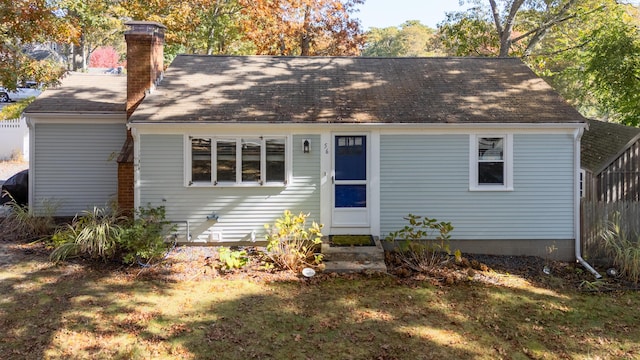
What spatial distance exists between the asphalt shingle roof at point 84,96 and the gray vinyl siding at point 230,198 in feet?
10.1

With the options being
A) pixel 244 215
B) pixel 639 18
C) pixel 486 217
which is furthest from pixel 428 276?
pixel 639 18

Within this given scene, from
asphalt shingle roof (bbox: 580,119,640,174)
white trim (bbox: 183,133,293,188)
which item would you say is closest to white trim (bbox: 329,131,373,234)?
white trim (bbox: 183,133,293,188)

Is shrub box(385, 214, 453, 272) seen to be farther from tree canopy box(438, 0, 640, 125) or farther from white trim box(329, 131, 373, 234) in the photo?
tree canopy box(438, 0, 640, 125)

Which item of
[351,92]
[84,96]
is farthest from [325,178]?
[84,96]

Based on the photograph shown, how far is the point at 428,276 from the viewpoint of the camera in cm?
827

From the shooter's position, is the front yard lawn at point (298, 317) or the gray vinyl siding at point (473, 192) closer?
the front yard lawn at point (298, 317)

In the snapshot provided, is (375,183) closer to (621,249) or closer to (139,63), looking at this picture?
(621,249)

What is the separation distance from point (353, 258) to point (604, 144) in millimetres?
10072

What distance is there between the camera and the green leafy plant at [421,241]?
28.7 ft

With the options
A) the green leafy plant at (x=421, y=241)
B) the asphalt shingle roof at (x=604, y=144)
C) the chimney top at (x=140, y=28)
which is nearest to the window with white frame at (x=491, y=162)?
the green leafy plant at (x=421, y=241)

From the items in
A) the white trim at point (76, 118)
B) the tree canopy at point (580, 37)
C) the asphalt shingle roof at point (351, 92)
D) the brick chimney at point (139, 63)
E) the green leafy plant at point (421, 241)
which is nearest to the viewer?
the green leafy plant at point (421, 241)

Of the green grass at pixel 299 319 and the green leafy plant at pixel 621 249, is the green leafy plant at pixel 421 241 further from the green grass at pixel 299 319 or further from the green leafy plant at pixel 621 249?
the green leafy plant at pixel 621 249

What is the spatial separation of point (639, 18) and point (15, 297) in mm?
22911

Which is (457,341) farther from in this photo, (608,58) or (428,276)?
(608,58)
